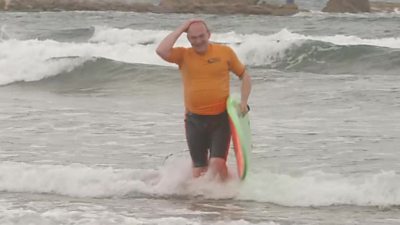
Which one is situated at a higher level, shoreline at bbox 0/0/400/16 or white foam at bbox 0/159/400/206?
white foam at bbox 0/159/400/206

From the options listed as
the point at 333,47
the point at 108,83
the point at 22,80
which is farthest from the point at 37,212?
the point at 333,47

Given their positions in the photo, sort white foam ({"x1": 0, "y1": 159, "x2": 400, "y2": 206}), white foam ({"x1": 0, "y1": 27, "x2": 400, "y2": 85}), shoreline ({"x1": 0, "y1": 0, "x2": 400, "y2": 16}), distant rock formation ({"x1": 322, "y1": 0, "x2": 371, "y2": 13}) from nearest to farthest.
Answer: white foam ({"x1": 0, "y1": 159, "x2": 400, "y2": 206}), white foam ({"x1": 0, "y1": 27, "x2": 400, "y2": 85}), shoreline ({"x1": 0, "y1": 0, "x2": 400, "y2": 16}), distant rock formation ({"x1": 322, "y1": 0, "x2": 371, "y2": 13})

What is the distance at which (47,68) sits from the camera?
22.8 meters

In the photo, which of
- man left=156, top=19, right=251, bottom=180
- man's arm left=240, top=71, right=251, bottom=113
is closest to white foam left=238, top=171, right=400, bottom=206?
man left=156, top=19, right=251, bottom=180

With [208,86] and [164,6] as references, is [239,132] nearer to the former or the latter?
[208,86]

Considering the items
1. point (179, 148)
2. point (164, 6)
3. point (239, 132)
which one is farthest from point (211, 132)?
point (164, 6)

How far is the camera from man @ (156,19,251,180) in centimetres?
814

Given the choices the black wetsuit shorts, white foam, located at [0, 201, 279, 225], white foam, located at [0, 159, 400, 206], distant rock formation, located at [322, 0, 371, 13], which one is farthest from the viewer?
distant rock formation, located at [322, 0, 371, 13]

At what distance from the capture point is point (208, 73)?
816 cm

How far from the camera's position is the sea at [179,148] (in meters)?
8.00

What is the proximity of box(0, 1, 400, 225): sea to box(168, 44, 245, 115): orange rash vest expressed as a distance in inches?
31.2

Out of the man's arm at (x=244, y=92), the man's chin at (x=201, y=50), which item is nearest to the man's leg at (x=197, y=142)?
the man's arm at (x=244, y=92)

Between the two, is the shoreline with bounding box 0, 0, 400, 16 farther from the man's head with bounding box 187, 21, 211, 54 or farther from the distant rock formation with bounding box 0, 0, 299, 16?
the man's head with bounding box 187, 21, 211, 54

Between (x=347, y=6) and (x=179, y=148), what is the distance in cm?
5033
